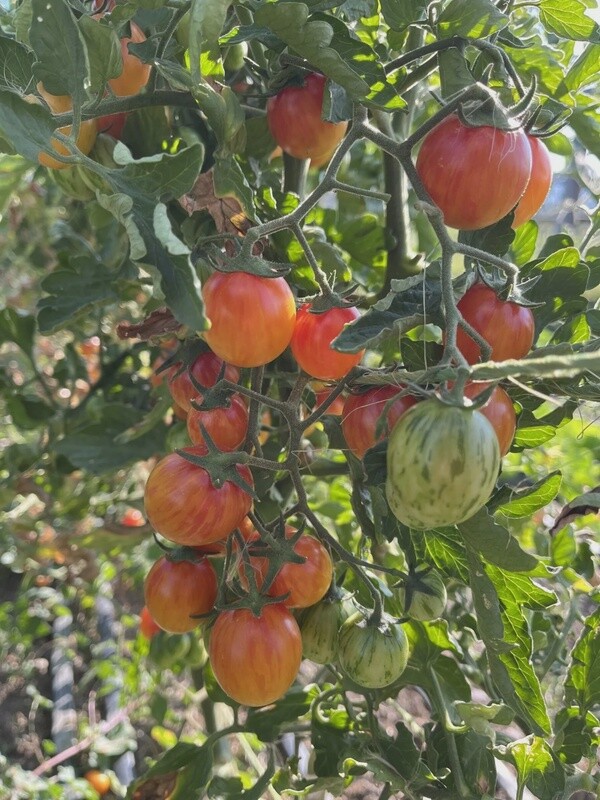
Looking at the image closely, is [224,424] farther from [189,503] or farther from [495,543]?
[495,543]

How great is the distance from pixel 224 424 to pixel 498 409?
0.24 m

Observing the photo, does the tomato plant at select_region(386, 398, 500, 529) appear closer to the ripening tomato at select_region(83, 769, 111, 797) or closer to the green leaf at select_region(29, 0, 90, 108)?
the green leaf at select_region(29, 0, 90, 108)

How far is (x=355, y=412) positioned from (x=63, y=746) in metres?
1.72

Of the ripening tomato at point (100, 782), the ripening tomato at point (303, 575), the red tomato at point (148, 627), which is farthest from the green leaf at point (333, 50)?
the ripening tomato at point (100, 782)

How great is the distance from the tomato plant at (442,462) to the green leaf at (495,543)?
3.3 inches

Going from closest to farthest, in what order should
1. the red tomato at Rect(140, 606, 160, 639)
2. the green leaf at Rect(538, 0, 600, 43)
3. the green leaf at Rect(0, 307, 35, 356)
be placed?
the green leaf at Rect(538, 0, 600, 43)
the red tomato at Rect(140, 606, 160, 639)
the green leaf at Rect(0, 307, 35, 356)

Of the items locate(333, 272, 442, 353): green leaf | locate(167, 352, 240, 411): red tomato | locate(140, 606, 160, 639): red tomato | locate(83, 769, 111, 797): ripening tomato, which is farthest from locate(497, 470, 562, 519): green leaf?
locate(83, 769, 111, 797): ripening tomato

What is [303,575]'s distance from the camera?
24.1 inches

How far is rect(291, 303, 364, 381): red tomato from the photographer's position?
0.51 m

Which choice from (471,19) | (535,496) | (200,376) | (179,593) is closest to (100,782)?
(179,593)

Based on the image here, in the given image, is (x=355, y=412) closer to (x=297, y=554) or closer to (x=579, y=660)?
(x=297, y=554)

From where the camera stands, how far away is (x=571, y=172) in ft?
3.30

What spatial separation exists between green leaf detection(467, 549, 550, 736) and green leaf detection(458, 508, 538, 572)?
36 millimetres

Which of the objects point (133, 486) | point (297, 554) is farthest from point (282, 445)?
point (133, 486)
